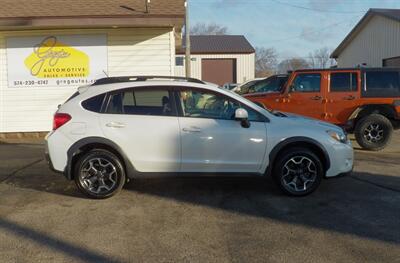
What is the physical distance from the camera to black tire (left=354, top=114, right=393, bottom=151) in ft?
35.1

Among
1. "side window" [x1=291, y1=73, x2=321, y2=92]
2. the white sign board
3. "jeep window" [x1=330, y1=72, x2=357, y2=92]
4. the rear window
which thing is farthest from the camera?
the white sign board

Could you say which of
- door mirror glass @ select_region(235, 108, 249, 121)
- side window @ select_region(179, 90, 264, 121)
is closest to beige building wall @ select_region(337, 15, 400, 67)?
side window @ select_region(179, 90, 264, 121)

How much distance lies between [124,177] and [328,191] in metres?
2.93

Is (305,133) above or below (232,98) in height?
below

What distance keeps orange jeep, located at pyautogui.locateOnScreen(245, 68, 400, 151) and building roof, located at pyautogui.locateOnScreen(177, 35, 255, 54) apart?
29353mm

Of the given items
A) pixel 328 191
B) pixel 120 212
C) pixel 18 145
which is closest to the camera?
pixel 120 212

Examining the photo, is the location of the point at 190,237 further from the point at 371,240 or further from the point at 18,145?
the point at 18,145

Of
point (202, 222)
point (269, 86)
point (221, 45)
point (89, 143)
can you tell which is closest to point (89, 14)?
point (269, 86)

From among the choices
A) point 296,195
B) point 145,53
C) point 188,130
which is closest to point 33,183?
point 188,130

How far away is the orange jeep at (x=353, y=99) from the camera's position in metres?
10.7

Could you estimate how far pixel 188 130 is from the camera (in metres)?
6.51

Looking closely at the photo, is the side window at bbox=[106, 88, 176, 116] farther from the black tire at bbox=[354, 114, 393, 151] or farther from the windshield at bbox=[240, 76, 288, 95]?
the black tire at bbox=[354, 114, 393, 151]

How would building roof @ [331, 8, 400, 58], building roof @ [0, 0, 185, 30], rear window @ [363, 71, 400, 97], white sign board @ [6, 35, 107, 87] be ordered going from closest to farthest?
rear window @ [363, 71, 400, 97], building roof @ [0, 0, 185, 30], white sign board @ [6, 35, 107, 87], building roof @ [331, 8, 400, 58]

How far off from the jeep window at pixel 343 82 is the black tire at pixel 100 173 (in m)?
6.09
